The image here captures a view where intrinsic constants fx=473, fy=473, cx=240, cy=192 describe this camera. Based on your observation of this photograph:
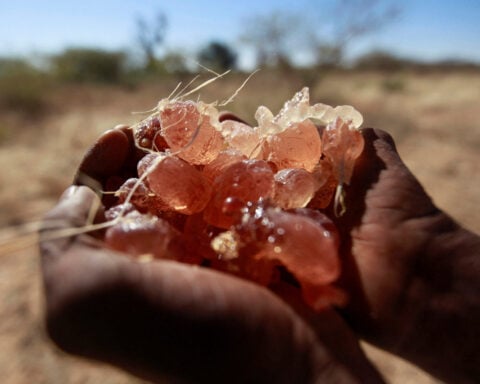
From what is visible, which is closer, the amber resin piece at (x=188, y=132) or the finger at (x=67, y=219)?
the finger at (x=67, y=219)

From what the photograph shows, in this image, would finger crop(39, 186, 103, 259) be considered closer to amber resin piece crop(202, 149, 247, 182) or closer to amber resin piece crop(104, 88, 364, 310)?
amber resin piece crop(104, 88, 364, 310)

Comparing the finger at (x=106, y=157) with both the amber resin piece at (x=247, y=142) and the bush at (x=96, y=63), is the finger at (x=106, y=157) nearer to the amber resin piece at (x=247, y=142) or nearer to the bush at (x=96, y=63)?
the amber resin piece at (x=247, y=142)

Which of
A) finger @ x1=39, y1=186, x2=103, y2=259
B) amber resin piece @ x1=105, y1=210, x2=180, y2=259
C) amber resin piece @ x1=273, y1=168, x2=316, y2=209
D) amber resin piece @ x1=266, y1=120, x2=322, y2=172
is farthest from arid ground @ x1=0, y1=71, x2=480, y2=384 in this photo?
amber resin piece @ x1=266, y1=120, x2=322, y2=172

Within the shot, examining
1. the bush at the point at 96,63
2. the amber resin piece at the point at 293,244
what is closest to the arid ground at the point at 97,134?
the amber resin piece at the point at 293,244

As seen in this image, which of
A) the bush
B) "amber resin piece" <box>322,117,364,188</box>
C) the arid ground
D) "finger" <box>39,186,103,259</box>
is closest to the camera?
"finger" <box>39,186,103,259</box>

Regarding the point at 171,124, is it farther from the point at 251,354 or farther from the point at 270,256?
the point at 251,354

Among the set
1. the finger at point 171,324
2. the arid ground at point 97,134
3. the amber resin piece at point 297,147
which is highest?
the amber resin piece at point 297,147

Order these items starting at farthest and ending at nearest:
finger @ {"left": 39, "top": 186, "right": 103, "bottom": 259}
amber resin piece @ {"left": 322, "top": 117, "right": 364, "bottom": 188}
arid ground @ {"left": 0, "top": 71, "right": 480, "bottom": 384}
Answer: arid ground @ {"left": 0, "top": 71, "right": 480, "bottom": 384} → amber resin piece @ {"left": 322, "top": 117, "right": 364, "bottom": 188} → finger @ {"left": 39, "top": 186, "right": 103, "bottom": 259}
